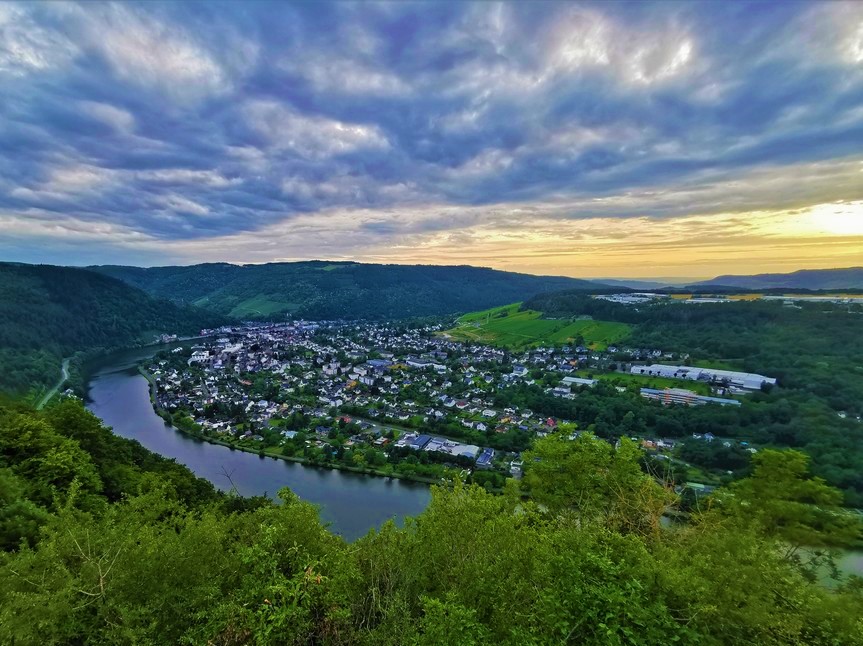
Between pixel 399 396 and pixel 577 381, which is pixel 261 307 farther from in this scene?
pixel 577 381

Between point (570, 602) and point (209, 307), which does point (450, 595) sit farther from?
point (209, 307)

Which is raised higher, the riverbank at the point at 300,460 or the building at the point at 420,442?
the building at the point at 420,442

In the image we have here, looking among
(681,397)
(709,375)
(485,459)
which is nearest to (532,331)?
(709,375)

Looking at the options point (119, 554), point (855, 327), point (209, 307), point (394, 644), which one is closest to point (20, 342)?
point (119, 554)

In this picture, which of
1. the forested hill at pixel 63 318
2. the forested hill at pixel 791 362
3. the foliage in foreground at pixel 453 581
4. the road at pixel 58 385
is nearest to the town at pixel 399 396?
the forested hill at pixel 791 362

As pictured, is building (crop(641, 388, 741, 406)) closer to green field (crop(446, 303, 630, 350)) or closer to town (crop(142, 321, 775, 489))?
town (crop(142, 321, 775, 489))

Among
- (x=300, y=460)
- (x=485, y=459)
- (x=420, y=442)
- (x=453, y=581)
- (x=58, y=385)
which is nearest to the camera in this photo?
(x=453, y=581)

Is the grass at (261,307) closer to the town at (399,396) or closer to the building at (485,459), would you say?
the town at (399,396)
